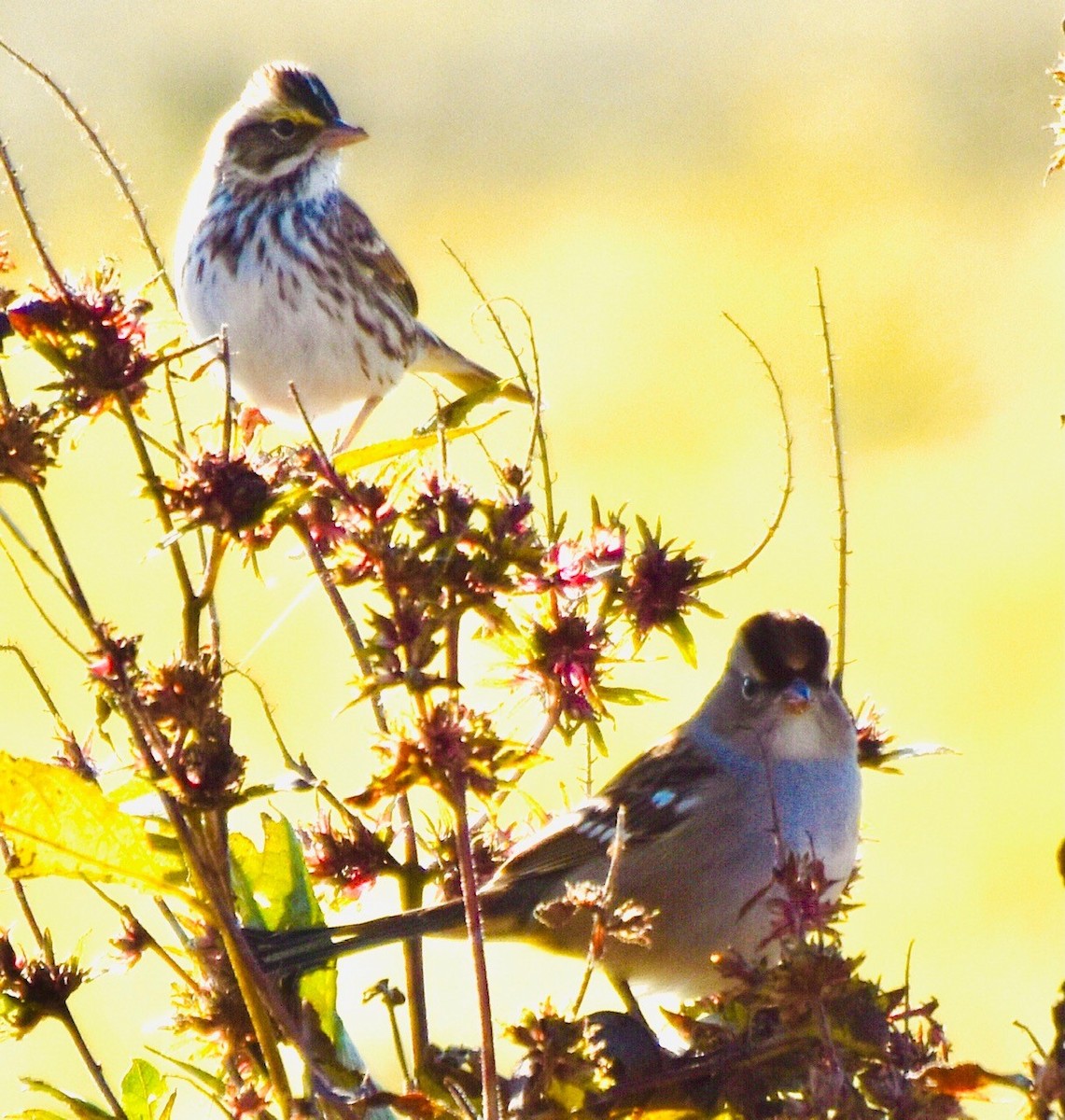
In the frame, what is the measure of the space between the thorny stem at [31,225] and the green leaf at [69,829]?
335 millimetres

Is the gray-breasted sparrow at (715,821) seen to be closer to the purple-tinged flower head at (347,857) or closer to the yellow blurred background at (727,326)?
the purple-tinged flower head at (347,857)

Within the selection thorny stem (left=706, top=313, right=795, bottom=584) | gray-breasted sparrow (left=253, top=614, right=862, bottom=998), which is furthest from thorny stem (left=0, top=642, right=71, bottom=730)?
gray-breasted sparrow (left=253, top=614, right=862, bottom=998)

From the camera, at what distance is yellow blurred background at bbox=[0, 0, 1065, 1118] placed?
628 centimetres

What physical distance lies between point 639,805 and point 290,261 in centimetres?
190

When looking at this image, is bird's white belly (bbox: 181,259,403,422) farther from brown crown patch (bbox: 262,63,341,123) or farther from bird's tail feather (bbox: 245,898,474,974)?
bird's tail feather (bbox: 245,898,474,974)

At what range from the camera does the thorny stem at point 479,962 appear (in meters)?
1.20

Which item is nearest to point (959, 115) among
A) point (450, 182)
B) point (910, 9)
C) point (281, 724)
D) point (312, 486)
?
point (910, 9)

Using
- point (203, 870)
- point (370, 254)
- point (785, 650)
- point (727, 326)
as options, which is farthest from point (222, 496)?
A: point (727, 326)

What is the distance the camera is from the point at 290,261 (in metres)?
4.20

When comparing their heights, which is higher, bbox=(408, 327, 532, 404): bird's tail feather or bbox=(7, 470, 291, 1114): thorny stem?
bbox=(408, 327, 532, 404): bird's tail feather

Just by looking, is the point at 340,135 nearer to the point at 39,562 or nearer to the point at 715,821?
the point at 715,821

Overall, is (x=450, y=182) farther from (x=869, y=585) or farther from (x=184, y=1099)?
(x=184, y=1099)

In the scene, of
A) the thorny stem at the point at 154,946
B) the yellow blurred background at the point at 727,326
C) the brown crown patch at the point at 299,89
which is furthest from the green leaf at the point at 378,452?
the brown crown patch at the point at 299,89

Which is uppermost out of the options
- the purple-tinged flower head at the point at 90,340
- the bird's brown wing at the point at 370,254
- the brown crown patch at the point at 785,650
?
A: the bird's brown wing at the point at 370,254
